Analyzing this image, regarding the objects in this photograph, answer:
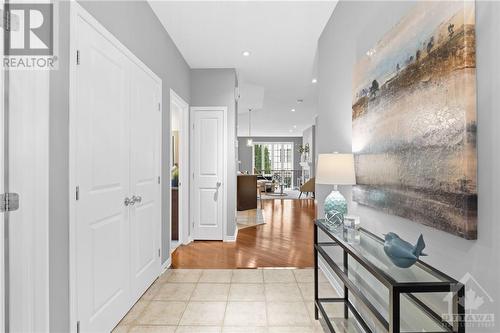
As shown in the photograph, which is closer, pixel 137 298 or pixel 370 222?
pixel 370 222

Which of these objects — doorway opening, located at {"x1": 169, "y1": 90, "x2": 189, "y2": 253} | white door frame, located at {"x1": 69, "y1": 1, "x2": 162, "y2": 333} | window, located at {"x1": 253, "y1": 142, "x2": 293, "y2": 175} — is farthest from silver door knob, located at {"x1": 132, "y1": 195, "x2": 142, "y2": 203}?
window, located at {"x1": 253, "y1": 142, "x2": 293, "y2": 175}

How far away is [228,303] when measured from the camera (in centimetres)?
252

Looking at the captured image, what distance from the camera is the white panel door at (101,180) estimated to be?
174 centimetres

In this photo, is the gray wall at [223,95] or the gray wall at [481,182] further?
the gray wall at [223,95]

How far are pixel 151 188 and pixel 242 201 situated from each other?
447 centimetres

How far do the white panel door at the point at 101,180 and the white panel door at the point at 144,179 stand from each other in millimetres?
134

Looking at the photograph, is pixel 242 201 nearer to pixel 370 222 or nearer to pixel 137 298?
pixel 137 298

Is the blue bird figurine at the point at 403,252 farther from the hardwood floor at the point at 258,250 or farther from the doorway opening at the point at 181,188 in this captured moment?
the doorway opening at the point at 181,188

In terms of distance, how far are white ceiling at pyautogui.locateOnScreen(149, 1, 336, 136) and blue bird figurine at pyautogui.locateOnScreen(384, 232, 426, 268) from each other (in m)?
2.45

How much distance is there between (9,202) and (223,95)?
3569mm

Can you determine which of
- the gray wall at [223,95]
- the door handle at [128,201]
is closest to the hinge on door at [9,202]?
the door handle at [128,201]

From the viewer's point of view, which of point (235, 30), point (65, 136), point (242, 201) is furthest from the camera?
point (242, 201)

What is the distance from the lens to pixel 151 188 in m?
2.88

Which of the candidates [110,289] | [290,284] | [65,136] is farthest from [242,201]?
[65,136]
